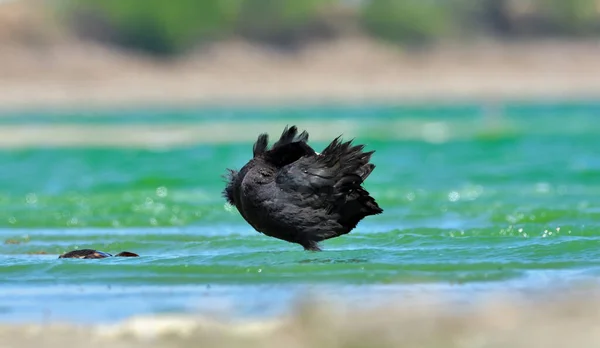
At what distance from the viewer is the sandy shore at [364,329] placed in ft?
25.3

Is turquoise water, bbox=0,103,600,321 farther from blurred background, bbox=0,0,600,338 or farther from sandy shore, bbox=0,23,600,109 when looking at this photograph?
sandy shore, bbox=0,23,600,109

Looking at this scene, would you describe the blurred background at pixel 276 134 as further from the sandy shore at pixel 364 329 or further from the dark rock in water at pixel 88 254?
the sandy shore at pixel 364 329

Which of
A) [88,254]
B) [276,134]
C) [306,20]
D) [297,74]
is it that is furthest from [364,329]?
[306,20]

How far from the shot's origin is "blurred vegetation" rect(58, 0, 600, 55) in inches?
2677

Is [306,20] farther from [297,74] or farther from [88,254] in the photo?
[88,254]

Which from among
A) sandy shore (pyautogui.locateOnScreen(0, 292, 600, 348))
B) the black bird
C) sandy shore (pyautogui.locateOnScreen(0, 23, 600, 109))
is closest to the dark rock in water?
the black bird

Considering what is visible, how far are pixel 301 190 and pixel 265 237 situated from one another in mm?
2577

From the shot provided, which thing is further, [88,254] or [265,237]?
[265,237]

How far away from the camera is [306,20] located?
7275cm

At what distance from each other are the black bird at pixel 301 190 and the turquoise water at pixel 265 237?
286 mm

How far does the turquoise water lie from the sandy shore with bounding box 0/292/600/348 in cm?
42

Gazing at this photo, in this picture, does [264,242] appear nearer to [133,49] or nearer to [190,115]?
[190,115]

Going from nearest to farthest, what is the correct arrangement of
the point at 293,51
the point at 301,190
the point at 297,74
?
1. the point at 301,190
2. the point at 297,74
3. the point at 293,51

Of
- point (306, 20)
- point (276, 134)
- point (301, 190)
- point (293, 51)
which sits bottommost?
point (301, 190)
